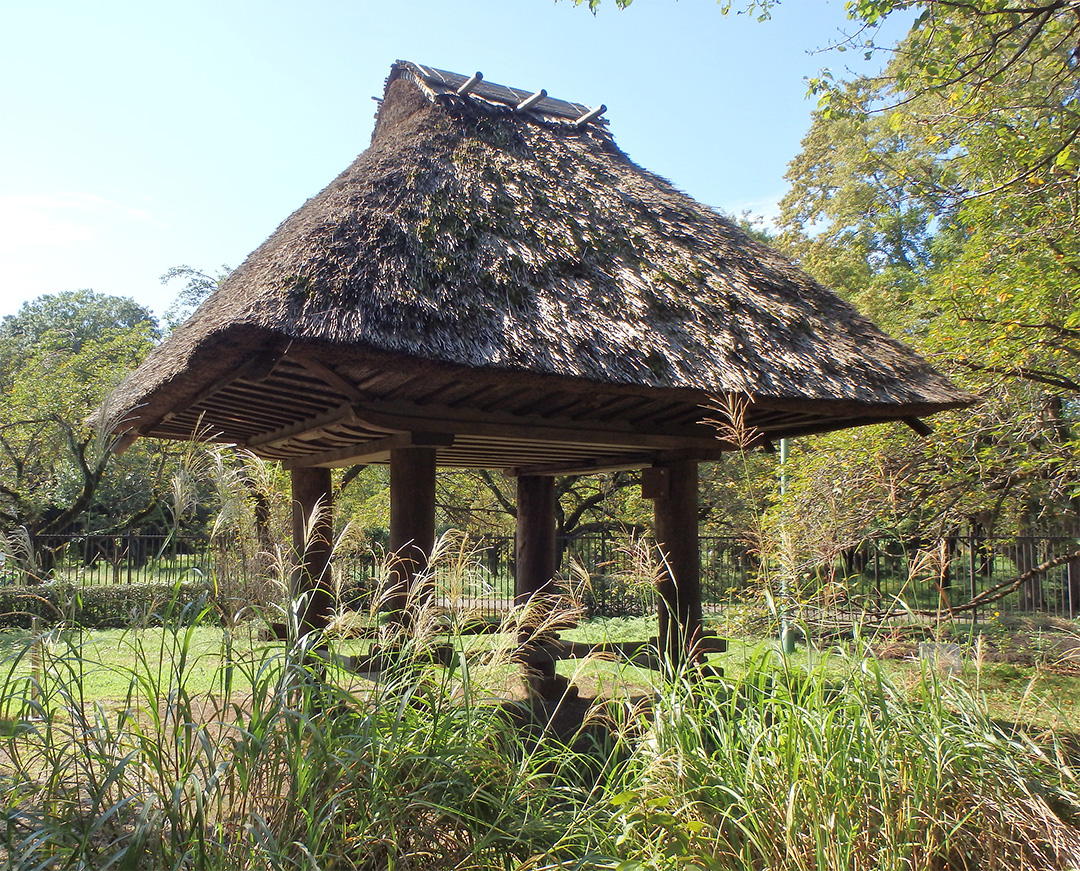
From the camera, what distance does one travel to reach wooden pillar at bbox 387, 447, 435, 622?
4.52m

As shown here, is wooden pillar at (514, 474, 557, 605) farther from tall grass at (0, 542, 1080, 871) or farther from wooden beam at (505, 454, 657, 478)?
tall grass at (0, 542, 1080, 871)

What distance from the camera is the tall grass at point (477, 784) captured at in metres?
2.03

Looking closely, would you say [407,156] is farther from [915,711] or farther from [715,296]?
[915,711]

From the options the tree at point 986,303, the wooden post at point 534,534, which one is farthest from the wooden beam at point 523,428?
the wooden post at point 534,534

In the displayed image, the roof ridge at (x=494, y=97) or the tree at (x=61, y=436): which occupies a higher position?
the roof ridge at (x=494, y=97)

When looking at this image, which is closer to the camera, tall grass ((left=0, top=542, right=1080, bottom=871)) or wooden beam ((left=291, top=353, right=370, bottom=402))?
tall grass ((left=0, top=542, right=1080, bottom=871))

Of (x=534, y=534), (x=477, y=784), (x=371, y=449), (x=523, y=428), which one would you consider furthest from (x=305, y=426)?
(x=477, y=784)

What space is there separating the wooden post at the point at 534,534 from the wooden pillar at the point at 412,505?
3.03 metres

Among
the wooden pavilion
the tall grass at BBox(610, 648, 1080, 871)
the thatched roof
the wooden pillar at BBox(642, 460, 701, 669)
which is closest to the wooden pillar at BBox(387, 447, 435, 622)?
the wooden pavilion

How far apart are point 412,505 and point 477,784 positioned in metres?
2.29

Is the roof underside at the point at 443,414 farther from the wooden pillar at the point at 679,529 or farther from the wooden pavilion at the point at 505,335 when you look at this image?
the wooden pillar at the point at 679,529

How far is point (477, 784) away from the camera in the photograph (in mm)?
2469

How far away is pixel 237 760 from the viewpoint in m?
2.05

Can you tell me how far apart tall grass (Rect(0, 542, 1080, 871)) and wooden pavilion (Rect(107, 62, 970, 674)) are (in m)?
0.89
